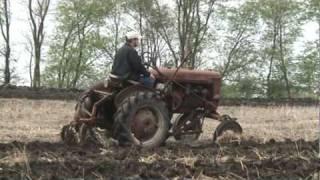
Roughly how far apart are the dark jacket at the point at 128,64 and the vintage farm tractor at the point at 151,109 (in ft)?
0.46

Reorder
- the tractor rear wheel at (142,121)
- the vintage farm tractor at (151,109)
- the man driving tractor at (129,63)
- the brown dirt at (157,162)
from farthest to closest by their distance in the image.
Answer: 1. the man driving tractor at (129,63)
2. the vintage farm tractor at (151,109)
3. the tractor rear wheel at (142,121)
4. the brown dirt at (157,162)

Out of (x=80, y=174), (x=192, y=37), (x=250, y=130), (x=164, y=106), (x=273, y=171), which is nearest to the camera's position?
(x=80, y=174)

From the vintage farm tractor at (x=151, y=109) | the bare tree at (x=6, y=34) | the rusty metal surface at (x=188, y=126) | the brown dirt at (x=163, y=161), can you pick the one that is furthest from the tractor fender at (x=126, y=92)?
the bare tree at (x=6, y=34)

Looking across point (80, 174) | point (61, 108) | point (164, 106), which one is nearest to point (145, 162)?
point (80, 174)

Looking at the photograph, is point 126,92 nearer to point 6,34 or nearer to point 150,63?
point 150,63

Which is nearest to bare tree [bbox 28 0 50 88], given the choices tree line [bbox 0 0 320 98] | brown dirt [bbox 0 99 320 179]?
tree line [bbox 0 0 320 98]

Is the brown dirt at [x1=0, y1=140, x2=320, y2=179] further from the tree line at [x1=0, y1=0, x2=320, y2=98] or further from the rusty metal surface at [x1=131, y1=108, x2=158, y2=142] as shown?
the tree line at [x1=0, y1=0, x2=320, y2=98]

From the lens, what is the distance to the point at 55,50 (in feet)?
174

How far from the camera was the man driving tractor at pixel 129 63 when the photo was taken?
10.7 metres

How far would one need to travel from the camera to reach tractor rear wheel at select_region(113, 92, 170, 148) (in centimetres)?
1046

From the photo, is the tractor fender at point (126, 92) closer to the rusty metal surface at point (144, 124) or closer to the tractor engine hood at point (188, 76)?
the rusty metal surface at point (144, 124)

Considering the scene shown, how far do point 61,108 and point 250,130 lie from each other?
9.27 metres

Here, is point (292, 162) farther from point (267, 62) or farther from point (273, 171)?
point (267, 62)

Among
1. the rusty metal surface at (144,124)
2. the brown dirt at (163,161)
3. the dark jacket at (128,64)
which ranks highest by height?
the dark jacket at (128,64)
